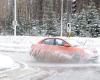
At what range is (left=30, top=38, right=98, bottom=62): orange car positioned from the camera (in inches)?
828

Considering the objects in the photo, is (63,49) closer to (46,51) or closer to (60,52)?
(60,52)

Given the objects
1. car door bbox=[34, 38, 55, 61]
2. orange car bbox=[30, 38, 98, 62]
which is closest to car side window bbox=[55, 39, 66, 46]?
orange car bbox=[30, 38, 98, 62]

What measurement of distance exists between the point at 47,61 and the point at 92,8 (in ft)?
145

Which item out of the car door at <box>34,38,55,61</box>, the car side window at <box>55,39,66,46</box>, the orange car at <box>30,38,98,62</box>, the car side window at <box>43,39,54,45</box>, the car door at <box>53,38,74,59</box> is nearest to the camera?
the orange car at <box>30,38,98,62</box>

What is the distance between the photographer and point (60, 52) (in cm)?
2175

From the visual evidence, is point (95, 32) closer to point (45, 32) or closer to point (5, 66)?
point (45, 32)

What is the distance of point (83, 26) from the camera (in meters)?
64.6

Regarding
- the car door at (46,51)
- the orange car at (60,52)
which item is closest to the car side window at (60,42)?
the orange car at (60,52)

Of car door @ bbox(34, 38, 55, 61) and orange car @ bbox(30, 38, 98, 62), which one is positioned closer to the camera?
orange car @ bbox(30, 38, 98, 62)

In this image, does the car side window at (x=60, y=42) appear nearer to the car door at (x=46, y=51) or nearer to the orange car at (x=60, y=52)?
the orange car at (x=60, y=52)

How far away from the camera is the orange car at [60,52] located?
21.0m

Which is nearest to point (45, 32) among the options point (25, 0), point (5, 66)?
point (25, 0)

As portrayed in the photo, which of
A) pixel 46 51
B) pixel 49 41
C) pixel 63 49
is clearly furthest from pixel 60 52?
pixel 49 41

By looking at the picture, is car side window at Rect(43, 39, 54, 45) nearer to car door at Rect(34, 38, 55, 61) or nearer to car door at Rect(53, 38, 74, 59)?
car door at Rect(34, 38, 55, 61)
